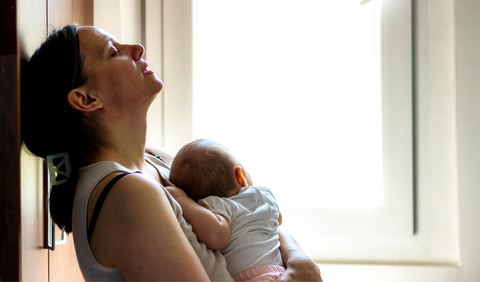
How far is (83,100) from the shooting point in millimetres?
878

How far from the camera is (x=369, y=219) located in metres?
1.51

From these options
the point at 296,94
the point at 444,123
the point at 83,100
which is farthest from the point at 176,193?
the point at 444,123

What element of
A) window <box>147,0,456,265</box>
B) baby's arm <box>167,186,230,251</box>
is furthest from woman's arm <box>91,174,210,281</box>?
window <box>147,0,456,265</box>

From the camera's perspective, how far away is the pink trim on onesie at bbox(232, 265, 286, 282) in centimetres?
87

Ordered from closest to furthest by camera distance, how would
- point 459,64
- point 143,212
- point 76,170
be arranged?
point 143,212 < point 76,170 < point 459,64

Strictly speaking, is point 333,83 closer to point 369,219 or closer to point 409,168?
point 409,168

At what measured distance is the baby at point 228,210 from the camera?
87cm

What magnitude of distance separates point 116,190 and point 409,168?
1.21m

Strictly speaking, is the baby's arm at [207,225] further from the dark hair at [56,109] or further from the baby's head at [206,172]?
the dark hair at [56,109]

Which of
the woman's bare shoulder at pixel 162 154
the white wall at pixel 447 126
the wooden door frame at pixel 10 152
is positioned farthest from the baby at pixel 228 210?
the white wall at pixel 447 126

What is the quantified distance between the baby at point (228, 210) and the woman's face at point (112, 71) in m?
0.22

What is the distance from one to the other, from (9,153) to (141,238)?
343 mm

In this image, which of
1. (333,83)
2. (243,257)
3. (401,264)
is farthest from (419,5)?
(243,257)

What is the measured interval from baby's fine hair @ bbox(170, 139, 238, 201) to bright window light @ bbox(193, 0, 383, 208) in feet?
1.93
